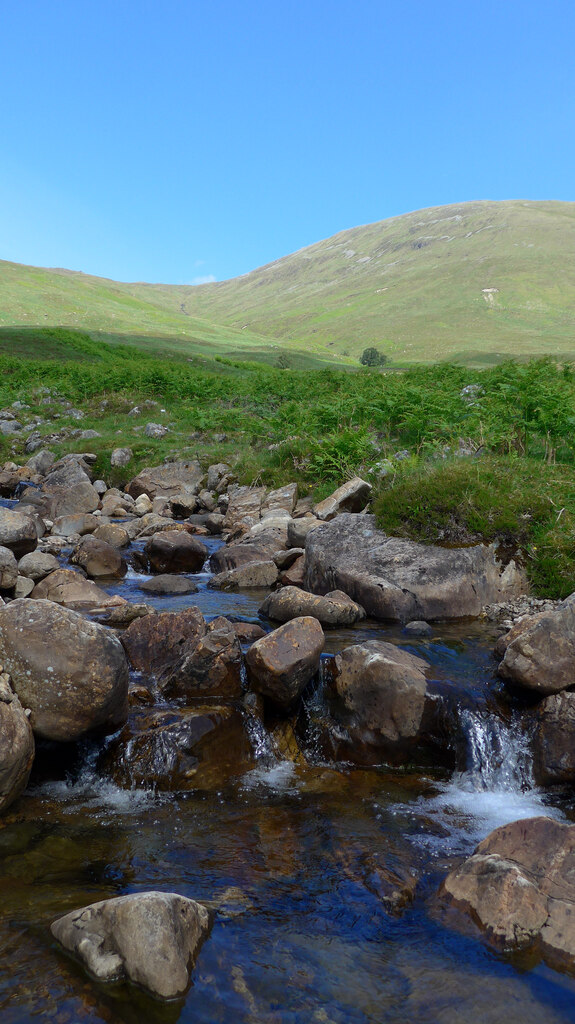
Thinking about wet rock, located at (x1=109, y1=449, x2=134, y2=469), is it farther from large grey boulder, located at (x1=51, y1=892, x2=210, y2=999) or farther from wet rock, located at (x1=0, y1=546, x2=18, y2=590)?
large grey boulder, located at (x1=51, y1=892, x2=210, y2=999)

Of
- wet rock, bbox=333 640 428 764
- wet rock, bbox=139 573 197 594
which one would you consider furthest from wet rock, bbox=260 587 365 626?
wet rock, bbox=139 573 197 594

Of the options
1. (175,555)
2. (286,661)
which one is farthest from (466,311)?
(286,661)

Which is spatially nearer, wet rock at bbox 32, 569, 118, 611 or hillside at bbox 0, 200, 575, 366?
wet rock at bbox 32, 569, 118, 611

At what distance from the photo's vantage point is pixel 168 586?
12.6 m

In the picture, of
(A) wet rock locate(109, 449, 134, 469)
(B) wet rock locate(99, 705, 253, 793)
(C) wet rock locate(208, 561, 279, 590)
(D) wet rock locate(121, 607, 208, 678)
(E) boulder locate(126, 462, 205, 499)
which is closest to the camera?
(B) wet rock locate(99, 705, 253, 793)

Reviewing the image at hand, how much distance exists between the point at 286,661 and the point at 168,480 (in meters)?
16.0

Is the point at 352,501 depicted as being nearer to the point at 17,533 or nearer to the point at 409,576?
the point at 409,576

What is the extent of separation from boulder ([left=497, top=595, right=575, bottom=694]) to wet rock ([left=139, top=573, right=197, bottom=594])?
21.9 ft

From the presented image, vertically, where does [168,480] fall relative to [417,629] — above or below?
above

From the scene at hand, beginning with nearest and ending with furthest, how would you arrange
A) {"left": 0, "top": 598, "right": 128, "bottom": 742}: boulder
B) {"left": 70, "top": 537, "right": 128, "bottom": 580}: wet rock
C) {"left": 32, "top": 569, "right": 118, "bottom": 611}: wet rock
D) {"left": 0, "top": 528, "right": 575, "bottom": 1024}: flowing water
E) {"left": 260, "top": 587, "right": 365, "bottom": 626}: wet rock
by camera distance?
{"left": 0, "top": 528, "right": 575, "bottom": 1024}: flowing water → {"left": 0, "top": 598, "right": 128, "bottom": 742}: boulder → {"left": 260, "top": 587, "right": 365, "bottom": 626}: wet rock → {"left": 32, "top": 569, "right": 118, "bottom": 611}: wet rock → {"left": 70, "top": 537, "right": 128, "bottom": 580}: wet rock

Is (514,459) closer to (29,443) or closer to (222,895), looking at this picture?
(222,895)

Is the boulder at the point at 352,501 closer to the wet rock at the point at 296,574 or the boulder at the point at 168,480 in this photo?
the wet rock at the point at 296,574

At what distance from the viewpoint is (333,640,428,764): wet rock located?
7188mm

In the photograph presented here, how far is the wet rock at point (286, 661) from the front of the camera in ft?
23.9
